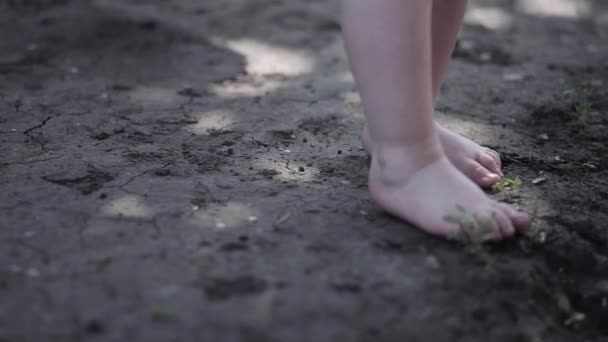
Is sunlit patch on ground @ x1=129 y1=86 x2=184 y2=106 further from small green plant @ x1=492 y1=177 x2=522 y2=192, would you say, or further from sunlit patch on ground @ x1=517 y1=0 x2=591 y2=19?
sunlit patch on ground @ x1=517 y1=0 x2=591 y2=19

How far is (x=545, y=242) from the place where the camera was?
144cm

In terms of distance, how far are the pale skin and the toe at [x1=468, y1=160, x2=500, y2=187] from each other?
0.60 feet

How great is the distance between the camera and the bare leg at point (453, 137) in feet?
5.35

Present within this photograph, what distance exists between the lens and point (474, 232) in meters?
1.35

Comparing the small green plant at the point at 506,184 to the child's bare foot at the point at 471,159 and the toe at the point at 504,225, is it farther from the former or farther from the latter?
the toe at the point at 504,225

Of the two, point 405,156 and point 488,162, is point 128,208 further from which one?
point 488,162

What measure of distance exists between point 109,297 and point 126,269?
0.08 metres

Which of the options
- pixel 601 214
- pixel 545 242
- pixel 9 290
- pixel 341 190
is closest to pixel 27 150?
pixel 9 290

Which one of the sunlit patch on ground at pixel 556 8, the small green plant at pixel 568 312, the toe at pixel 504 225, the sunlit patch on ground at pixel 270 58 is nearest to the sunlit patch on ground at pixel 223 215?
the toe at pixel 504 225

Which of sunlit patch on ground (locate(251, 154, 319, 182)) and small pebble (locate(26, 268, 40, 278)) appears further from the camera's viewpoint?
sunlit patch on ground (locate(251, 154, 319, 182))

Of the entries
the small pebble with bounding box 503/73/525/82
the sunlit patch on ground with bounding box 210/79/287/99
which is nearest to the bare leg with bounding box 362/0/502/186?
the sunlit patch on ground with bounding box 210/79/287/99

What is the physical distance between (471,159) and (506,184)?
0.35 feet

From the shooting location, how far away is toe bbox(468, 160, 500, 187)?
63.9 inches

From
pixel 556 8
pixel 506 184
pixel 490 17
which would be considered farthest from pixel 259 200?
pixel 556 8
